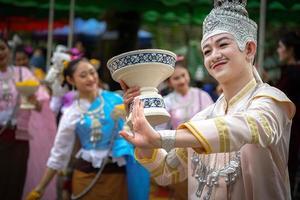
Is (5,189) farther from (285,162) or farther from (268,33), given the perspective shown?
(268,33)

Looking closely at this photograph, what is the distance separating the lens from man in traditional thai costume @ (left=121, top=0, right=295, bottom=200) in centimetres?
188

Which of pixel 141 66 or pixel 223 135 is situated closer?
pixel 223 135

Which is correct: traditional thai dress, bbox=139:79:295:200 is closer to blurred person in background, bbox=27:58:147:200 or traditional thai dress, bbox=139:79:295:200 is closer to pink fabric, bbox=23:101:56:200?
blurred person in background, bbox=27:58:147:200

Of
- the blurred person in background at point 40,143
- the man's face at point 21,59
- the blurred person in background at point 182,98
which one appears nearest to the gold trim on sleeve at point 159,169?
the blurred person in background at point 182,98

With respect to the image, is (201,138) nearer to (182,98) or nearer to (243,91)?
(243,91)

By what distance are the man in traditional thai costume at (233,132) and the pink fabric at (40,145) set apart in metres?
2.92

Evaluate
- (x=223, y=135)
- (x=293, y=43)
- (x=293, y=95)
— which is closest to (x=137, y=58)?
(x=223, y=135)

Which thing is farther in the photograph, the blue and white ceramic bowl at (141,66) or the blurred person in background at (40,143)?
the blurred person in background at (40,143)

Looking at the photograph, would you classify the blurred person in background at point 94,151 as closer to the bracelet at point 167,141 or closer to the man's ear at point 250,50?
the man's ear at point 250,50

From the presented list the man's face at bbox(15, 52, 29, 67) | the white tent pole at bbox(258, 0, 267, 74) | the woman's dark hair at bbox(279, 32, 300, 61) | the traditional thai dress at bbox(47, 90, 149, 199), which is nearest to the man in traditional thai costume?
the traditional thai dress at bbox(47, 90, 149, 199)

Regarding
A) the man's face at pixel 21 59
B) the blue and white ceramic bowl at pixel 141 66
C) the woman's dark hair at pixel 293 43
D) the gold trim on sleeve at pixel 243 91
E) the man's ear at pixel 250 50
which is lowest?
the gold trim on sleeve at pixel 243 91

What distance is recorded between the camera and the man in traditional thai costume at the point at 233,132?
74.0 inches

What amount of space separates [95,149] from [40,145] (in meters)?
1.48

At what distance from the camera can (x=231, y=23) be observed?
2172 mm
